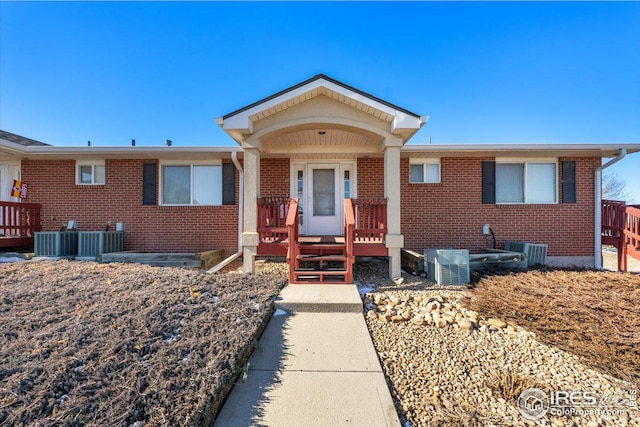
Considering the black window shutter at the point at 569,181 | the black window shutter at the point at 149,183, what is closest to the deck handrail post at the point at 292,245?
the black window shutter at the point at 149,183

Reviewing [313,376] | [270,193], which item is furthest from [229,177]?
[313,376]

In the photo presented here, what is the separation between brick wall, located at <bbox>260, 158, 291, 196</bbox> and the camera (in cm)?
759

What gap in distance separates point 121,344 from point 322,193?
574 cm

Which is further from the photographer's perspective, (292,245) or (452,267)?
(452,267)

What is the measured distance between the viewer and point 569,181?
24.4 ft

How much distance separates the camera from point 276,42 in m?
8.51

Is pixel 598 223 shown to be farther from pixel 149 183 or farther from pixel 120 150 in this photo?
pixel 120 150

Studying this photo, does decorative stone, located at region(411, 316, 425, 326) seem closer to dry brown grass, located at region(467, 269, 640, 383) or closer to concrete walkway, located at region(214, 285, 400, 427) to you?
concrete walkway, located at region(214, 285, 400, 427)

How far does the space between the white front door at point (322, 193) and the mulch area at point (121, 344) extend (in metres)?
3.18

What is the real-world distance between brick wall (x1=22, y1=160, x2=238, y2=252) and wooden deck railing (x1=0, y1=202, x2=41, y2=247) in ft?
0.68

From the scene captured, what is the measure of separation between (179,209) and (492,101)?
13.1 meters

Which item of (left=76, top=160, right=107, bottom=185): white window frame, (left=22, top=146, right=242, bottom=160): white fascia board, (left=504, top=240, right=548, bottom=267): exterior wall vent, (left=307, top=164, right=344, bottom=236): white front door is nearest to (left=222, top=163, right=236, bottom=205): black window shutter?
(left=22, top=146, right=242, bottom=160): white fascia board

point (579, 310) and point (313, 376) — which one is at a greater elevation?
point (579, 310)

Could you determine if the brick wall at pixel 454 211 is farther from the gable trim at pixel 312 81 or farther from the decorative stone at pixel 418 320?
the decorative stone at pixel 418 320
